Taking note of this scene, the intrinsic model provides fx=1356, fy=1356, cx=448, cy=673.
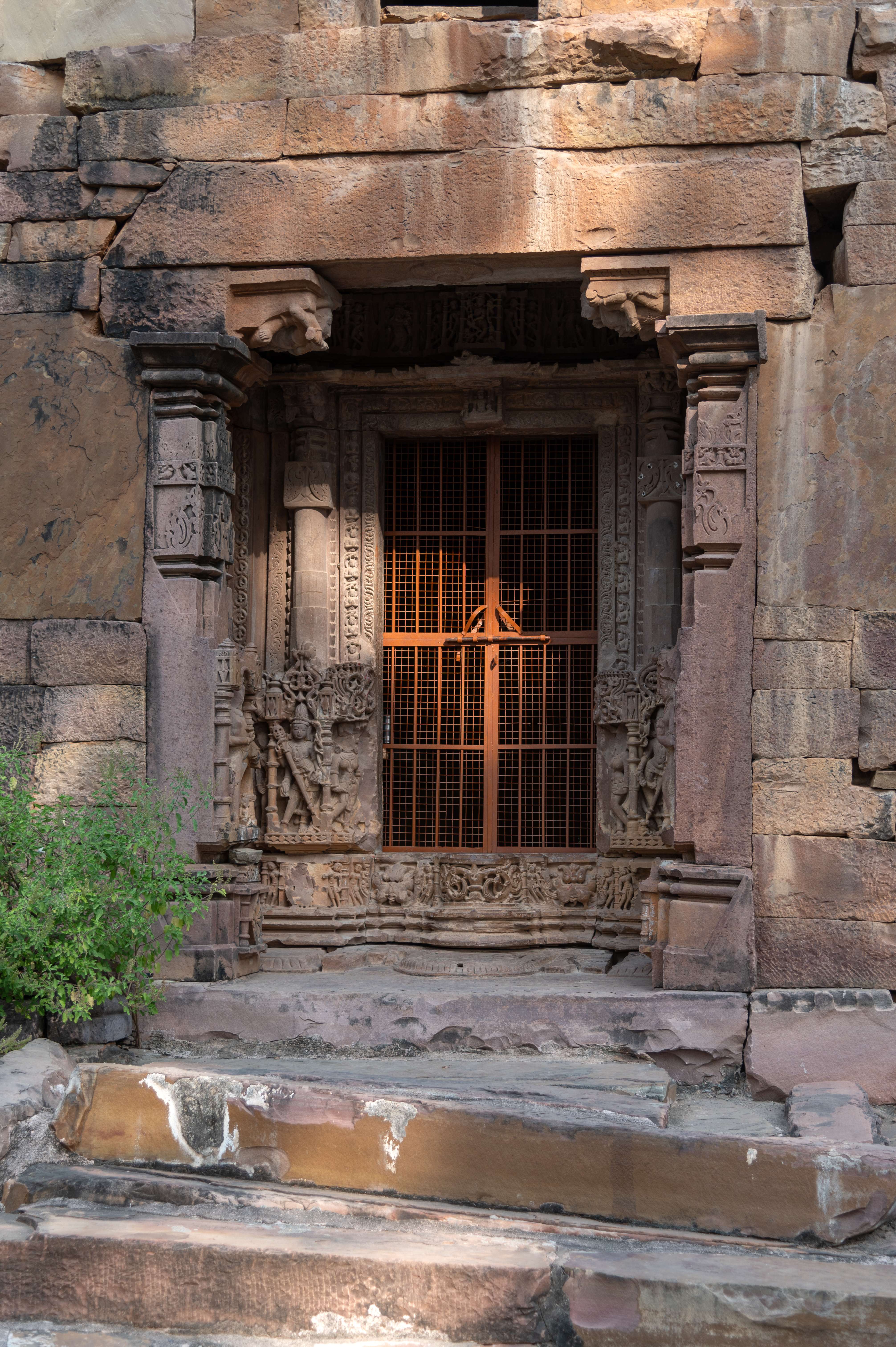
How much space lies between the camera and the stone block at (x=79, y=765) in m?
6.52

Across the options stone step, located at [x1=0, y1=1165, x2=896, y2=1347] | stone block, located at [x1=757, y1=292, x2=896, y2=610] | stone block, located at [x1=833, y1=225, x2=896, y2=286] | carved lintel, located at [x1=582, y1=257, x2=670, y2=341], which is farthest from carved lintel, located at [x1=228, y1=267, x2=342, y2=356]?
stone step, located at [x1=0, y1=1165, x2=896, y2=1347]

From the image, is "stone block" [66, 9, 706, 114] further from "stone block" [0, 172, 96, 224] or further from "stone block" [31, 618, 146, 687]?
"stone block" [31, 618, 146, 687]

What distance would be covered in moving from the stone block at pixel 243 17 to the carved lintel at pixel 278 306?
121 cm

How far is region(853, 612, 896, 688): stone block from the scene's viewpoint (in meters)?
6.01

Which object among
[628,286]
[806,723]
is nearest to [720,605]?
[806,723]

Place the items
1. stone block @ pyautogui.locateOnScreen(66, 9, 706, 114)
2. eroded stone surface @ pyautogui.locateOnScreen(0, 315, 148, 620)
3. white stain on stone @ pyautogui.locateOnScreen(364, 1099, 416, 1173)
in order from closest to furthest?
1. white stain on stone @ pyautogui.locateOnScreen(364, 1099, 416, 1173)
2. stone block @ pyautogui.locateOnScreen(66, 9, 706, 114)
3. eroded stone surface @ pyautogui.locateOnScreen(0, 315, 148, 620)

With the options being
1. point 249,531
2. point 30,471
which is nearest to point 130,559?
point 30,471

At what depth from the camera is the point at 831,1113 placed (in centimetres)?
500

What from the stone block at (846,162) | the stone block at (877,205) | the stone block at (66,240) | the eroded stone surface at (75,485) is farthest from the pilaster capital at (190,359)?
the stone block at (877,205)

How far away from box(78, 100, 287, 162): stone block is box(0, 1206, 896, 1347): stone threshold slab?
4.82 metres

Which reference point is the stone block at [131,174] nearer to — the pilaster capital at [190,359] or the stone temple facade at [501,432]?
the stone temple facade at [501,432]

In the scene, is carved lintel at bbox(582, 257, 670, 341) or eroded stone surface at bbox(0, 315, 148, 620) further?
eroded stone surface at bbox(0, 315, 148, 620)

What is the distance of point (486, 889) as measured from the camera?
7.55 meters

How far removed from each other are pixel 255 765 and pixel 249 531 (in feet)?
4.43
